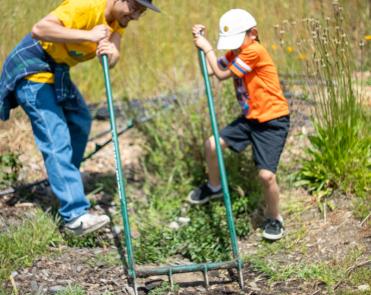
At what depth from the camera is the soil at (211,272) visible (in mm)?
4117

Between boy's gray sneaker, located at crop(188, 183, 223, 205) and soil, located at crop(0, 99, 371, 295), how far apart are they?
1.48 feet

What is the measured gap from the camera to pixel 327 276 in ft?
13.3

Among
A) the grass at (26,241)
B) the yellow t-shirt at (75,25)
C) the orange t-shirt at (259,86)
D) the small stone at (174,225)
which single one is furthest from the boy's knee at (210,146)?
the grass at (26,241)

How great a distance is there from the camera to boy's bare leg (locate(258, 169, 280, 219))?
460 centimetres

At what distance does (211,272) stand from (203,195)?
922 mm

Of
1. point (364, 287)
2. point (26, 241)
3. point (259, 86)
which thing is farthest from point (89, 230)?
point (364, 287)

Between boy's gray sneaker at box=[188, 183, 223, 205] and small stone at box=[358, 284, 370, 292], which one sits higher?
boy's gray sneaker at box=[188, 183, 223, 205]

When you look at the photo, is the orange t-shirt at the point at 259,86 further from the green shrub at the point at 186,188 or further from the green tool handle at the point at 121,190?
the green tool handle at the point at 121,190

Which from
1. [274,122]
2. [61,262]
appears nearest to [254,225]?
[274,122]

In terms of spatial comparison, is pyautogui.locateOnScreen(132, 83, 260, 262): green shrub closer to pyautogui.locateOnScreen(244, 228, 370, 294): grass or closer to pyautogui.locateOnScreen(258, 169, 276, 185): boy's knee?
pyautogui.locateOnScreen(244, 228, 370, 294): grass

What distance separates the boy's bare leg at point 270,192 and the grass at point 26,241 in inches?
57.7

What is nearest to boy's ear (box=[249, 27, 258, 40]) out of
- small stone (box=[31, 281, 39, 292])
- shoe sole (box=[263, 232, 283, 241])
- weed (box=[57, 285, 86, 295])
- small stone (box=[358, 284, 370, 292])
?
shoe sole (box=[263, 232, 283, 241])

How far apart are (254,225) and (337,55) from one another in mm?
1377

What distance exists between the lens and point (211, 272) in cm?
441
